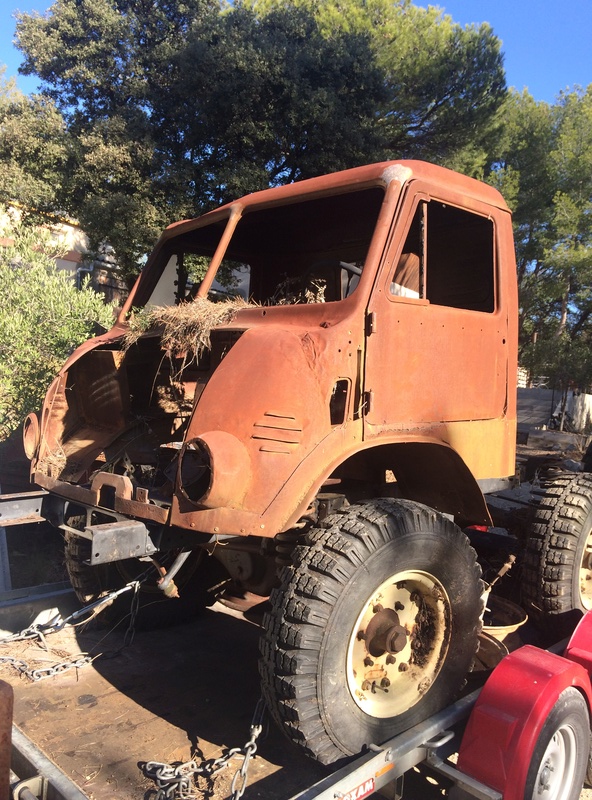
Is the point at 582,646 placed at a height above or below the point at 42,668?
above

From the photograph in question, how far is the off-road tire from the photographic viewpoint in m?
4.02

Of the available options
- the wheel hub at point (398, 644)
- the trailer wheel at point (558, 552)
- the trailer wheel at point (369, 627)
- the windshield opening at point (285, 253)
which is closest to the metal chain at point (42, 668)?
the trailer wheel at point (369, 627)

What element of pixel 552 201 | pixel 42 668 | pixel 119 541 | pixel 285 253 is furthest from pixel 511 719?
pixel 552 201

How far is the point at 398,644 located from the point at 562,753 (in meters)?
0.93

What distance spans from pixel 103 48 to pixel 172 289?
11.0 metres

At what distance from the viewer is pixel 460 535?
10.3 feet

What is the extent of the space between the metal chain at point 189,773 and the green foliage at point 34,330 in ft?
13.0

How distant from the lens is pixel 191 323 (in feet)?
11.2

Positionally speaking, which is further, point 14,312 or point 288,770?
point 14,312

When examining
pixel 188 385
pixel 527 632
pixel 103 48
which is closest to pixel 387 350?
pixel 188 385

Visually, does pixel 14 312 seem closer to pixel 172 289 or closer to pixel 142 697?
pixel 172 289

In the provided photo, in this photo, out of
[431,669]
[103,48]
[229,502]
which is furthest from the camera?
[103,48]

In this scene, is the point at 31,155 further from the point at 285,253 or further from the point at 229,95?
the point at 285,253

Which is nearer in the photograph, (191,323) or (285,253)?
(191,323)
